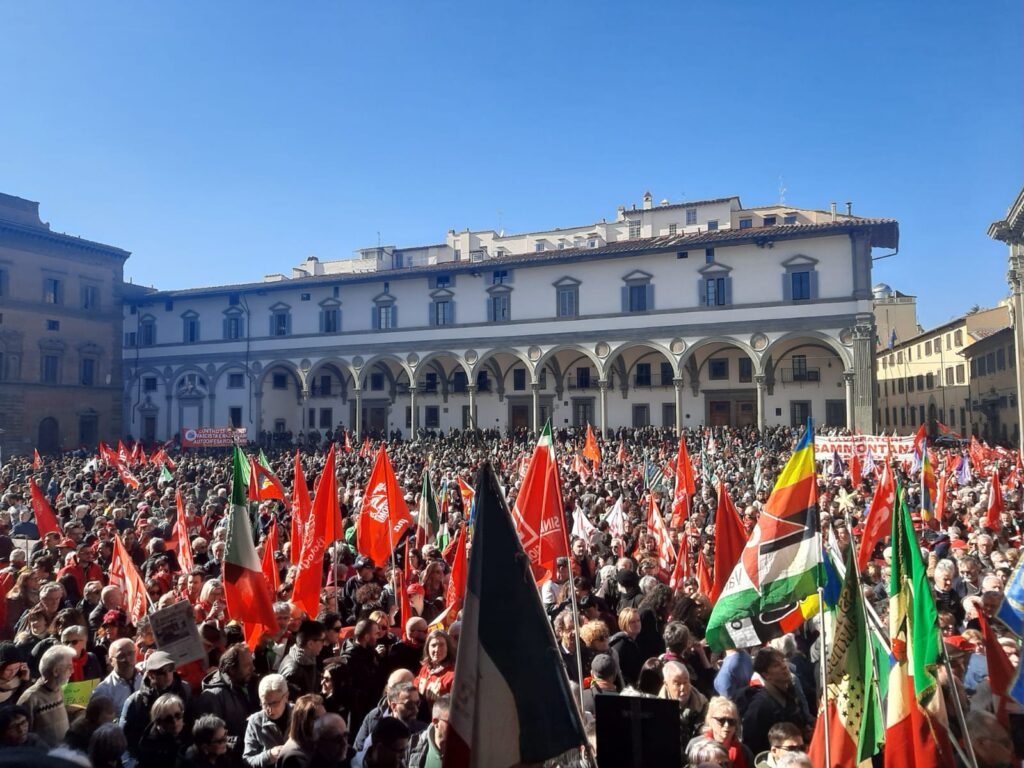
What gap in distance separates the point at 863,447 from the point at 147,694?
16.3 meters

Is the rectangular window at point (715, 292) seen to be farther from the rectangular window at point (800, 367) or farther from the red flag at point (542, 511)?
the red flag at point (542, 511)

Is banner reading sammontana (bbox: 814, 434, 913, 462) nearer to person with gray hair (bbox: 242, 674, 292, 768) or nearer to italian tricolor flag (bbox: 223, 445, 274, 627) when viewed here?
italian tricolor flag (bbox: 223, 445, 274, 627)

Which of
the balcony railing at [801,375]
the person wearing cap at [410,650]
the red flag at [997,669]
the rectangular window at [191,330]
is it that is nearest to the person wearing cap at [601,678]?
the person wearing cap at [410,650]

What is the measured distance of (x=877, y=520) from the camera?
886 cm

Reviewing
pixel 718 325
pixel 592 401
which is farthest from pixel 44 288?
pixel 718 325

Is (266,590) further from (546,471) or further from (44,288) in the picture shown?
(44,288)

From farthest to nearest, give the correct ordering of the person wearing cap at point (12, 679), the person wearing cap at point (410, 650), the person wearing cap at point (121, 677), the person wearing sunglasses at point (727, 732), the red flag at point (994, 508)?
1. the red flag at point (994, 508)
2. the person wearing cap at point (410, 650)
3. the person wearing cap at point (121, 677)
4. the person wearing cap at point (12, 679)
5. the person wearing sunglasses at point (727, 732)

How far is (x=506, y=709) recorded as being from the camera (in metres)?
3.28

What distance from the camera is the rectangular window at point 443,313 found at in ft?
128

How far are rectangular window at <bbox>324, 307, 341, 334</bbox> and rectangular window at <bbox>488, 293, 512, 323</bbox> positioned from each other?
870cm

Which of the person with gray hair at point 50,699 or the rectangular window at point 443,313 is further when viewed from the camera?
the rectangular window at point 443,313

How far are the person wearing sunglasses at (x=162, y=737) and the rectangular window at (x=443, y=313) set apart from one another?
34994 millimetres

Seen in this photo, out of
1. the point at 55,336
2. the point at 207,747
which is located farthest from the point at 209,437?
the point at 207,747

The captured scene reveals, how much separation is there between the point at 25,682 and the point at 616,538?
23.7 feet
